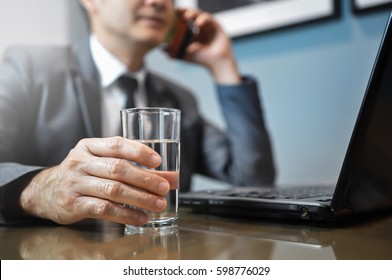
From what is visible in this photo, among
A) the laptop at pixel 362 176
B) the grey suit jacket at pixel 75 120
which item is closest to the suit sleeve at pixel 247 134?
the grey suit jacket at pixel 75 120

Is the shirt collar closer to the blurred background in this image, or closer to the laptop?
the blurred background

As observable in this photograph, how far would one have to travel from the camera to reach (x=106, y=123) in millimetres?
1014

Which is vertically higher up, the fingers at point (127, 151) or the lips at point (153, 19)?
the lips at point (153, 19)

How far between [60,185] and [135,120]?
0.12m

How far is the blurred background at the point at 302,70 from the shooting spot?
1101 millimetres

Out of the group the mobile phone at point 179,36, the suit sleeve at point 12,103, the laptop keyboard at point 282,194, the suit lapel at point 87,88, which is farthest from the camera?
the mobile phone at point 179,36

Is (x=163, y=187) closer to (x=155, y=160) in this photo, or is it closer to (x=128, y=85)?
(x=155, y=160)

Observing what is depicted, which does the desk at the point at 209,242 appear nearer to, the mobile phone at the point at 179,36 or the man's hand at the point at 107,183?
the man's hand at the point at 107,183

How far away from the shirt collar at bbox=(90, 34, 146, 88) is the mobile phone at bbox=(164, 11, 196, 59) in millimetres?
177

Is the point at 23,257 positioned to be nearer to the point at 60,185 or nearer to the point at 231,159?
the point at 60,185

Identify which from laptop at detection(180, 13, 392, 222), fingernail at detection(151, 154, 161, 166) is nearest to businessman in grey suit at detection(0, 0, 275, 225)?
fingernail at detection(151, 154, 161, 166)

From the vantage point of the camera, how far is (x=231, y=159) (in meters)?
1.22

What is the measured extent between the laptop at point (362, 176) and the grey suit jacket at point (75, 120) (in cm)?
32
